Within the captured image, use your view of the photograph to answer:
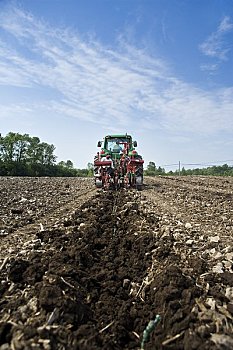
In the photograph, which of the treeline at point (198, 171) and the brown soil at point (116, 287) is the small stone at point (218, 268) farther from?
the treeline at point (198, 171)

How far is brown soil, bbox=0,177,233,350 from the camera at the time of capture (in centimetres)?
237

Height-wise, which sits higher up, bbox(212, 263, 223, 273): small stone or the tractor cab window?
the tractor cab window

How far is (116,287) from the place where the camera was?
3389 mm

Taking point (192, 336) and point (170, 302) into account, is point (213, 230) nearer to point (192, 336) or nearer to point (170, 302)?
point (170, 302)

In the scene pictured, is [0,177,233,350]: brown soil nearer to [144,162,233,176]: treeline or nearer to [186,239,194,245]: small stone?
[186,239,194,245]: small stone

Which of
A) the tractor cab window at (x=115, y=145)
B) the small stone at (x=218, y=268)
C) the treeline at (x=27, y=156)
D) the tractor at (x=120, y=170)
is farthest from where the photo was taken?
the treeline at (x=27, y=156)

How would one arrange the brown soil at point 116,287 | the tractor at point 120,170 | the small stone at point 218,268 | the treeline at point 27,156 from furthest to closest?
the treeline at point 27,156, the tractor at point 120,170, the small stone at point 218,268, the brown soil at point 116,287

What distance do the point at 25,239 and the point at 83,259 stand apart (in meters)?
1.43

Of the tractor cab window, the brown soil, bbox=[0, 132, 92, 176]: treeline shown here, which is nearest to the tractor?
the tractor cab window

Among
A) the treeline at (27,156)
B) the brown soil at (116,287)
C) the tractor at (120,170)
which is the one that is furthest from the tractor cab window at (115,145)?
the treeline at (27,156)

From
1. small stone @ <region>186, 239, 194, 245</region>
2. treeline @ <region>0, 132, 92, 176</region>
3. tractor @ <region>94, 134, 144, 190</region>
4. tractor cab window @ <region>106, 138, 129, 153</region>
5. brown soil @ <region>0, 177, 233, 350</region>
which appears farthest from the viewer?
treeline @ <region>0, 132, 92, 176</region>

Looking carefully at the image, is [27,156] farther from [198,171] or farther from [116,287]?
[116,287]

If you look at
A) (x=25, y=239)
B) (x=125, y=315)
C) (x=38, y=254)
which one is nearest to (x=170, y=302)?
(x=125, y=315)

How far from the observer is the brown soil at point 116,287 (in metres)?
2.37
